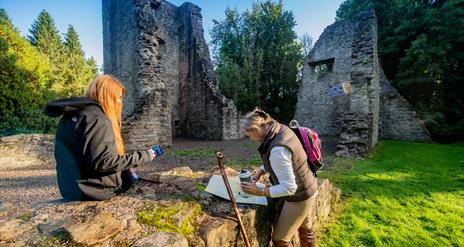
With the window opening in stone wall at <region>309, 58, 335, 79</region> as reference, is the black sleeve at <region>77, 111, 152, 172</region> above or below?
below

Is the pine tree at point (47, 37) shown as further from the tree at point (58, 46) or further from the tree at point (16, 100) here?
the tree at point (16, 100)

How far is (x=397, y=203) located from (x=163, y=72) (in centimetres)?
1173

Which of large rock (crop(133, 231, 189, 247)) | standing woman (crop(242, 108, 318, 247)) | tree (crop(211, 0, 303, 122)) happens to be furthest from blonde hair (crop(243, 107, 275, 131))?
tree (crop(211, 0, 303, 122))

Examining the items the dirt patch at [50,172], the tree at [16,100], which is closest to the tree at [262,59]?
the dirt patch at [50,172]

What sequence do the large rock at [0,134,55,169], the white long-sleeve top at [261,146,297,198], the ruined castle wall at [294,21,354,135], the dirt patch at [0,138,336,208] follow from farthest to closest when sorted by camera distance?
the ruined castle wall at [294,21,354,135]
the large rock at [0,134,55,169]
the dirt patch at [0,138,336,208]
the white long-sleeve top at [261,146,297,198]

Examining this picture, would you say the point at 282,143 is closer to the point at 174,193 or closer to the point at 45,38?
the point at 174,193

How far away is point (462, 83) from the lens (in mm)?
12406

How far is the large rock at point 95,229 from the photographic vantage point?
4.75 feet

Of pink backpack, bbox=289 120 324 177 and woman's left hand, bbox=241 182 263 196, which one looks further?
pink backpack, bbox=289 120 324 177

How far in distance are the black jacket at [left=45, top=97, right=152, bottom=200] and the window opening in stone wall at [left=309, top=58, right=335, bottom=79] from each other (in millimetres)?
15291

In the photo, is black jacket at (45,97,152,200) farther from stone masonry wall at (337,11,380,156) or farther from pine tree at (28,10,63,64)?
pine tree at (28,10,63,64)

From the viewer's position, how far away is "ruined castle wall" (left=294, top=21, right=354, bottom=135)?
46.2 ft

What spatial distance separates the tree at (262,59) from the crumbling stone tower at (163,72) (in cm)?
542

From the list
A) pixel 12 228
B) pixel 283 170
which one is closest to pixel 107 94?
pixel 12 228
